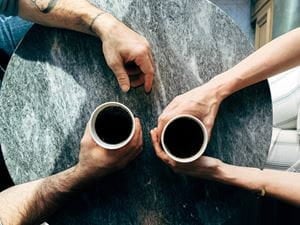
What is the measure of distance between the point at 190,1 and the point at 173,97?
25 cm

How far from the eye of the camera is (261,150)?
3.35 feet

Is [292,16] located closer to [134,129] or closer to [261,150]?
[261,150]

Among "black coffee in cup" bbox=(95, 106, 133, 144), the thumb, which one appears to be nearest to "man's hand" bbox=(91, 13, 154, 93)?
the thumb

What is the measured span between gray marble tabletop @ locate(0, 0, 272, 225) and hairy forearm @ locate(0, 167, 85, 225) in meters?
0.02

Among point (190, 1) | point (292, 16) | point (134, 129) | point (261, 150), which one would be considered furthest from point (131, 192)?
point (292, 16)

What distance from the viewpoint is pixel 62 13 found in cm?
106

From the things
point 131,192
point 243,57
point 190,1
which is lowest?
point 131,192

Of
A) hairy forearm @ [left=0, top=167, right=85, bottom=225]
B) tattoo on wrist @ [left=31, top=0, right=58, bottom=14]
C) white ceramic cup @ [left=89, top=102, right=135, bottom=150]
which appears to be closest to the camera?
white ceramic cup @ [left=89, top=102, right=135, bottom=150]

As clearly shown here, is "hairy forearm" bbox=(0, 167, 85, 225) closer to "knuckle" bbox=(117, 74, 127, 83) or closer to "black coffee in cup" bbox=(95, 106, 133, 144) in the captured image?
"black coffee in cup" bbox=(95, 106, 133, 144)

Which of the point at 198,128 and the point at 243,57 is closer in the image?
the point at 198,128

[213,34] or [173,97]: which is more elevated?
[213,34]

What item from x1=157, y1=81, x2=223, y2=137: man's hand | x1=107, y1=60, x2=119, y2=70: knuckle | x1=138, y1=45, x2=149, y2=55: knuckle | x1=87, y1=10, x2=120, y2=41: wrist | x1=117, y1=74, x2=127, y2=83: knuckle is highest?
x1=87, y1=10, x2=120, y2=41: wrist

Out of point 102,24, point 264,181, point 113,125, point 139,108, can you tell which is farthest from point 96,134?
point 264,181

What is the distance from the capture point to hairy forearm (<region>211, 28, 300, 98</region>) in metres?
0.99
